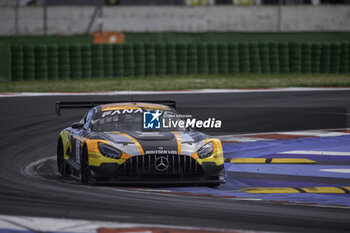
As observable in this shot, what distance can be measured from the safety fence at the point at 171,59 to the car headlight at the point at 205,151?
53.1 ft

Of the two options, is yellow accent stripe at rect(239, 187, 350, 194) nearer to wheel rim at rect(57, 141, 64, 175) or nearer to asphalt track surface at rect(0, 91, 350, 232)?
asphalt track surface at rect(0, 91, 350, 232)

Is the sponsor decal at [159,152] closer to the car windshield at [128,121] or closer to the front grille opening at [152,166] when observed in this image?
the front grille opening at [152,166]

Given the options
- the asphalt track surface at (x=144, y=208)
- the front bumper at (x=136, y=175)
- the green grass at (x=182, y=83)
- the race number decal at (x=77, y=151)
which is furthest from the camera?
the green grass at (x=182, y=83)

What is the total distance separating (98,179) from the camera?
9.33 metres

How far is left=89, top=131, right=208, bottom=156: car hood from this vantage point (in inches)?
366

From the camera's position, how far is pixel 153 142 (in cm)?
942

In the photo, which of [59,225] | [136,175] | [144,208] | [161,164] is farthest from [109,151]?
[59,225]

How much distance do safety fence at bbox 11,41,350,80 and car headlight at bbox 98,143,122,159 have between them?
16.0m

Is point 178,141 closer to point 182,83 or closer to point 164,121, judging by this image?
point 164,121

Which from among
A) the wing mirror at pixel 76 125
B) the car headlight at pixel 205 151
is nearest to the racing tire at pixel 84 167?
the wing mirror at pixel 76 125

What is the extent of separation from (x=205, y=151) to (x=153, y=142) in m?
0.71

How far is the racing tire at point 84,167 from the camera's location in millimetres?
9527

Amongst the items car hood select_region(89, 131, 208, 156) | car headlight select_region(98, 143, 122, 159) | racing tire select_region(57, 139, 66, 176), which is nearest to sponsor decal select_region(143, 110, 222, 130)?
car hood select_region(89, 131, 208, 156)

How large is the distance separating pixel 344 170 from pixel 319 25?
30861mm
